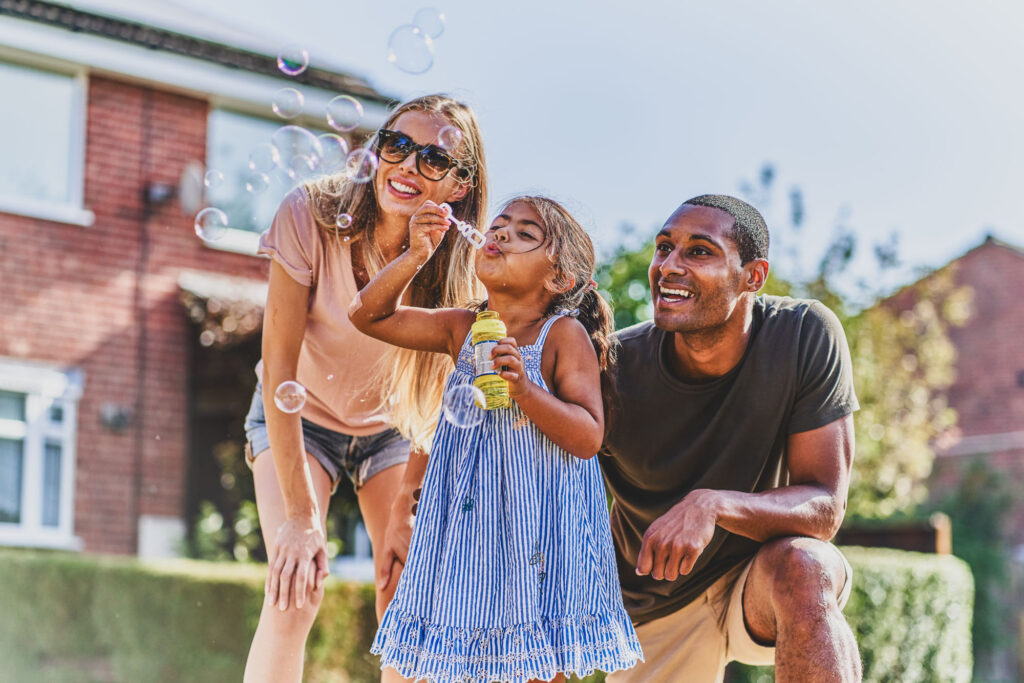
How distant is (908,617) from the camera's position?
27.5 feet

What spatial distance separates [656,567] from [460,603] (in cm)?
40

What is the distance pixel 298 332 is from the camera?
2891mm

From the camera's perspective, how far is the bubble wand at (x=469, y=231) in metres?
2.64

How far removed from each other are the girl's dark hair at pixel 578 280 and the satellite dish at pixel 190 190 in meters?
8.52

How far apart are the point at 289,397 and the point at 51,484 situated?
807cm

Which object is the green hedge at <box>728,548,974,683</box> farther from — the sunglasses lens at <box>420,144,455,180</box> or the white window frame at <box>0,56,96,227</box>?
the white window frame at <box>0,56,96,227</box>

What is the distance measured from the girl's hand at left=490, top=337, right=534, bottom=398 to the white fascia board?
769 centimetres

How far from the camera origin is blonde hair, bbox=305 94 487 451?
291 centimetres

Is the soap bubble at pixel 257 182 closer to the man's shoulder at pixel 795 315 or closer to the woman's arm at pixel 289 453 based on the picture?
the woman's arm at pixel 289 453

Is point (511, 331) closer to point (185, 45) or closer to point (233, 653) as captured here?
point (233, 653)

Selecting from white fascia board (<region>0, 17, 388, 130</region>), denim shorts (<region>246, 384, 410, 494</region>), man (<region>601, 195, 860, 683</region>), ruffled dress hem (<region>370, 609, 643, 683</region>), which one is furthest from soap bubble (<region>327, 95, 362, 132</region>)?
white fascia board (<region>0, 17, 388, 130</region>)

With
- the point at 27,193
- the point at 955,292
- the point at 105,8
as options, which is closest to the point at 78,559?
the point at 27,193

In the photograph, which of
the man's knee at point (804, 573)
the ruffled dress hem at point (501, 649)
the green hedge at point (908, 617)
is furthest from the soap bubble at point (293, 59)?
the green hedge at point (908, 617)

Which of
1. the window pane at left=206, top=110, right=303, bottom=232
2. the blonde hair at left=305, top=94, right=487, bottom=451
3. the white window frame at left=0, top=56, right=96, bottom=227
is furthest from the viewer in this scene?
the window pane at left=206, top=110, right=303, bottom=232
